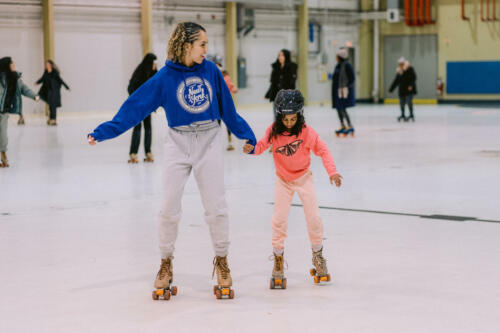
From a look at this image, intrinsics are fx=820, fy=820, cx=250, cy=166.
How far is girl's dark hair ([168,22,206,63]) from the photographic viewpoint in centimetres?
491

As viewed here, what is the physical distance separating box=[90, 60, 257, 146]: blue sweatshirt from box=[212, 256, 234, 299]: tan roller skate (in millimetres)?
→ 885

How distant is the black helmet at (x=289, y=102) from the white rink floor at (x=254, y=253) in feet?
3.63

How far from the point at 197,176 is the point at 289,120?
0.73m

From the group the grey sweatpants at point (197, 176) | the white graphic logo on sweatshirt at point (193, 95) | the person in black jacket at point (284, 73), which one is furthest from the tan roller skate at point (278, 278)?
the person in black jacket at point (284, 73)

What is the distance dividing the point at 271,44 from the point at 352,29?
18.2ft

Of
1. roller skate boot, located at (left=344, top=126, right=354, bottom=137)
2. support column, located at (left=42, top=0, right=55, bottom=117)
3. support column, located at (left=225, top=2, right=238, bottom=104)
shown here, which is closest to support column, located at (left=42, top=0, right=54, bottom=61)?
support column, located at (left=42, top=0, right=55, bottom=117)

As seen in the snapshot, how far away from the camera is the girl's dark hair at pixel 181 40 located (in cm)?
491

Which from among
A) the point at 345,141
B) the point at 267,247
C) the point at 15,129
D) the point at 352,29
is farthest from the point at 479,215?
the point at 352,29

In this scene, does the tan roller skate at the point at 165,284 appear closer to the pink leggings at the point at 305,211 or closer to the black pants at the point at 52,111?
the pink leggings at the point at 305,211

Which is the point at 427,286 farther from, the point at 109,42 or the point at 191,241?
the point at 109,42

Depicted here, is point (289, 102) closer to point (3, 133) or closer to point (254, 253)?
point (254, 253)

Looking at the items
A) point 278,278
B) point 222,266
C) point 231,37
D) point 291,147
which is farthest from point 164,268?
point 231,37

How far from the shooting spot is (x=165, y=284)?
490cm

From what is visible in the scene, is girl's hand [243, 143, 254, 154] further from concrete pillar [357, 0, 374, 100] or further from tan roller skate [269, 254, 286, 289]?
concrete pillar [357, 0, 374, 100]
